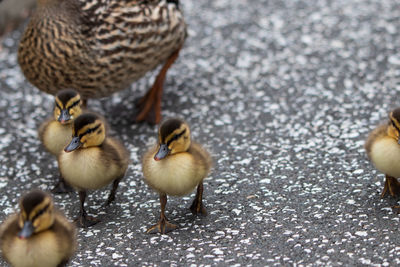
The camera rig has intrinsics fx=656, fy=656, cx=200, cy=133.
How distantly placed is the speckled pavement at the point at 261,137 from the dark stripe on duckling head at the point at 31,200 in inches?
26.9

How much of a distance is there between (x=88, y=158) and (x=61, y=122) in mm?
464

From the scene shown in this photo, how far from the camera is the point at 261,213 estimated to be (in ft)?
13.1

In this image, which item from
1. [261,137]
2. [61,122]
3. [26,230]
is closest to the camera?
[26,230]

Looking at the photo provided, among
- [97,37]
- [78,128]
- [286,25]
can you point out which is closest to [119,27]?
[97,37]

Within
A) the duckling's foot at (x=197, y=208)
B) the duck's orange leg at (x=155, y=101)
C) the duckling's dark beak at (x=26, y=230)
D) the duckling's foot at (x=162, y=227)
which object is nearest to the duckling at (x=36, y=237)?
the duckling's dark beak at (x=26, y=230)

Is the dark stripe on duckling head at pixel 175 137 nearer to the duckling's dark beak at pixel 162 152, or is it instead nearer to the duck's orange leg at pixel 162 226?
the duckling's dark beak at pixel 162 152

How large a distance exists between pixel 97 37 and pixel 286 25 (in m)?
2.66

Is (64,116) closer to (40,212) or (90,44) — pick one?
(90,44)

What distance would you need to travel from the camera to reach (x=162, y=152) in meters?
3.60

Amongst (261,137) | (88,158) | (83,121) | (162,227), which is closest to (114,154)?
(88,158)

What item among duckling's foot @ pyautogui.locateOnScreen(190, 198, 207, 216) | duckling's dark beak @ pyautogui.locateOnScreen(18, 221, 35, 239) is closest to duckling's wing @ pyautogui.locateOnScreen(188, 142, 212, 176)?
duckling's foot @ pyautogui.locateOnScreen(190, 198, 207, 216)

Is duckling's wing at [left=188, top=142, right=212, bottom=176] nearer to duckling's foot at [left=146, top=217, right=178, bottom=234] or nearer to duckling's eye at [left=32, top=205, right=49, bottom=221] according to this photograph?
duckling's foot at [left=146, top=217, right=178, bottom=234]

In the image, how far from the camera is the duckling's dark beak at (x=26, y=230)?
3029mm

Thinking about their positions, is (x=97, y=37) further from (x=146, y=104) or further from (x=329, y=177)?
(x=329, y=177)
